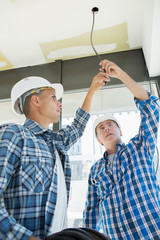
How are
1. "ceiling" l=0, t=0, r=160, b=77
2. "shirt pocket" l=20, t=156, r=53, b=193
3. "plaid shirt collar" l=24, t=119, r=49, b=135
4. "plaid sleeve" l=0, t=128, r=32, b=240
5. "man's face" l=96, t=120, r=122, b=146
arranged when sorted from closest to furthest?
"plaid sleeve" l=0, t=128, r=32, b=240, "shirt pocket" l=20, t=156, r=53, b=193, "plaid shirt collar" l=24, t=119, r=49, b=135, "man's face" l=96, t=120, r=122, b=146, "ceiling" l=0, t=0, r=160, b=77

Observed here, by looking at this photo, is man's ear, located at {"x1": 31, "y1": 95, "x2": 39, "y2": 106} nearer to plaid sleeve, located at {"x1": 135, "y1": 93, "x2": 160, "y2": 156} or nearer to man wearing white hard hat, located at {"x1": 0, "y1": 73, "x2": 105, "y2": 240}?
man wearing white hard hat, located at {"x1": 0, "y1": 73, "x2": 105, "y2": 240}

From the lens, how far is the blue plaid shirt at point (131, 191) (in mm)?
1091

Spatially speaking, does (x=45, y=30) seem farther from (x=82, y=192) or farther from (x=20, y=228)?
(x=20, y=228)

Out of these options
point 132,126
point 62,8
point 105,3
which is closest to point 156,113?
point 132,126

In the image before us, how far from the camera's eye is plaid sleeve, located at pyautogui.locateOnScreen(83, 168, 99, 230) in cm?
138

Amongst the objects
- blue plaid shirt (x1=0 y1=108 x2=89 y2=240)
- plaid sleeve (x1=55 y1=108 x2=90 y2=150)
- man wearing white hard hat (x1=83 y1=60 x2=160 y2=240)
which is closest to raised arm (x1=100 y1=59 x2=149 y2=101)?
man wearing white hard hat (x1=83 y1=60 x2=160 y2=240)

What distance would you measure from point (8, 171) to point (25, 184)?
0.33ft

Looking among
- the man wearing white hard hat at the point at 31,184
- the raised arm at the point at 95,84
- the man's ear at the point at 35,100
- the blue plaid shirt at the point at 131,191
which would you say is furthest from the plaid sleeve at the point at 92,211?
the man's ear at the point at 35,100

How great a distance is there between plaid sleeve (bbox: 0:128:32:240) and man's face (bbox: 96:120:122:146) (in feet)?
2.90

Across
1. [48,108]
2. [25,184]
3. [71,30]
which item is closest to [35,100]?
[48,108]

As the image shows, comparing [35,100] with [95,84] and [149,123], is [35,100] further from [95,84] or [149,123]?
[149,123]

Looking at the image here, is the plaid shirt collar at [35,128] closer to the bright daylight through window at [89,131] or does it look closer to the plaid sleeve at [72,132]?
the plaid sleeve at [72,132]

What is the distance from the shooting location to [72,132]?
133 centimetres

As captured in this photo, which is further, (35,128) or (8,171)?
(35,128)
